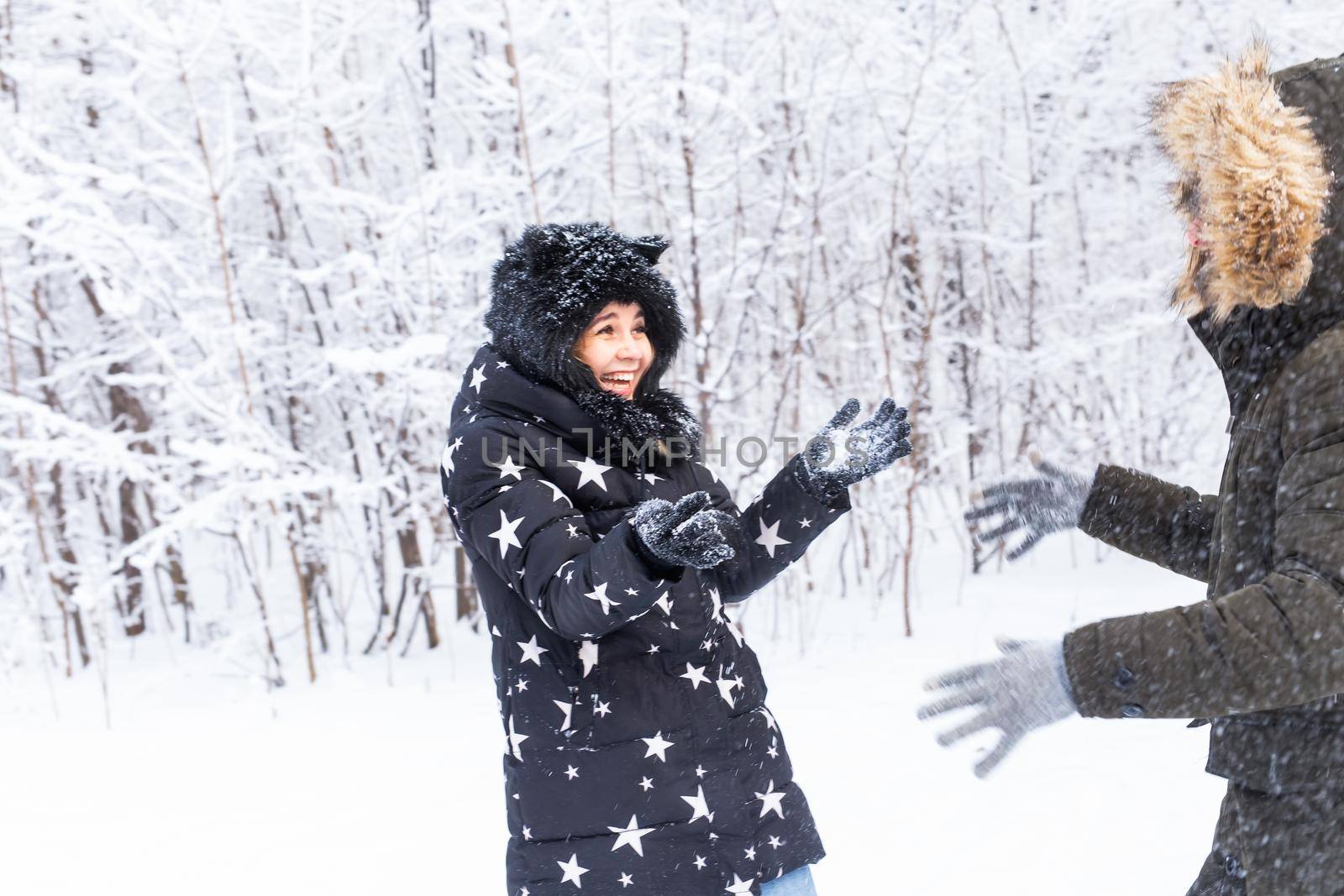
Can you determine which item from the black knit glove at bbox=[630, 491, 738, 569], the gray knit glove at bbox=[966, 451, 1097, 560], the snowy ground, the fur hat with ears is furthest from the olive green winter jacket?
the snowy ground

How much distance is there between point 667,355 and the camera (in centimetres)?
211

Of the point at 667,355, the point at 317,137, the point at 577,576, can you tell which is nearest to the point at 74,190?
the point at 317,137

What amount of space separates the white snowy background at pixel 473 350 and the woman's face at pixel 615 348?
1.95 m

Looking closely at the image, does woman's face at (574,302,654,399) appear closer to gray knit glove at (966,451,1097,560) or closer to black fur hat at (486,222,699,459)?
black fur hat at (486,222,699,459)

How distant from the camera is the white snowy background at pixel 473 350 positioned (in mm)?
3760

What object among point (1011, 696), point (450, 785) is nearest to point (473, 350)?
point (450, 785)

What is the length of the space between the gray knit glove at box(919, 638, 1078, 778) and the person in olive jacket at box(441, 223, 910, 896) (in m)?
0.51

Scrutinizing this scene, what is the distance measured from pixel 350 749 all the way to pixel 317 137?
362cm

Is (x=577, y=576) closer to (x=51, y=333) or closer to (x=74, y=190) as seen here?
(x=74, y=190)

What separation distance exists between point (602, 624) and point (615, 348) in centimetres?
63

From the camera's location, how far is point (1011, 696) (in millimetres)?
1163

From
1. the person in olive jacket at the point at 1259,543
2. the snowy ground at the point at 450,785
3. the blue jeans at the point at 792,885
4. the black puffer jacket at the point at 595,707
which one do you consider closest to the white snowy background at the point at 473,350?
the snowy ground at the point at 450,785

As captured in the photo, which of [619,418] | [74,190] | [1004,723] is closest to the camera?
[1004,723]

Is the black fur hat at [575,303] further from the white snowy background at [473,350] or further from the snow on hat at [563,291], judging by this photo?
the white snowy background at [473,350]
